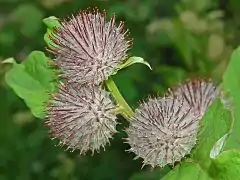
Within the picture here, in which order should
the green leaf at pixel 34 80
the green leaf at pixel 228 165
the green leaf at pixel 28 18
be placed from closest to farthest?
the green leaf at pixel 228 165 < the green leaf at pixel 34 80 < the green leaf at pixel 28 18

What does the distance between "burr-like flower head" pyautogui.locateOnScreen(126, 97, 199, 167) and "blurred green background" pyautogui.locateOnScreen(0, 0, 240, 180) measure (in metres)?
1.05

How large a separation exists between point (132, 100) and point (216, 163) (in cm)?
144

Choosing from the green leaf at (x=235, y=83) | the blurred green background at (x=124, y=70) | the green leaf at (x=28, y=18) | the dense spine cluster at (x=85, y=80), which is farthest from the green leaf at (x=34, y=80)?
the green leaf at (x=28, y=18)

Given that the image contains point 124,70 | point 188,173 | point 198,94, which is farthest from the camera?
point 124,70

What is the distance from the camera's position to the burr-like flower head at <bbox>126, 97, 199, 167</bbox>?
1.75m

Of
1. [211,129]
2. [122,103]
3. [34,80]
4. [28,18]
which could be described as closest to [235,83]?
[211,129]

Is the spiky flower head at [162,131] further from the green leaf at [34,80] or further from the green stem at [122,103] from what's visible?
the green leaf at [34,80]

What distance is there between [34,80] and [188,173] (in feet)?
2.25

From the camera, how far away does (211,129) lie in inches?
71.0

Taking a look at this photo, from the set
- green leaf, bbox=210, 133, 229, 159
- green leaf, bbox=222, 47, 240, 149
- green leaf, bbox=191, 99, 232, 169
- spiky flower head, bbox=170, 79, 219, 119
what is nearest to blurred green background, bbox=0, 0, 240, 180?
green leaf, bbox=222, 47, 240, 149

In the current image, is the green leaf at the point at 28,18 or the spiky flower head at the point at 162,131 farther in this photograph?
the green leaf at the point at 28,18

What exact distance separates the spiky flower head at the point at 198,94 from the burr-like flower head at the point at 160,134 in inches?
6.5

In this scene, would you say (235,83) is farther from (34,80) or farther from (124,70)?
(124,70)

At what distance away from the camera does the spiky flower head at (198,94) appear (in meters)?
1.96
